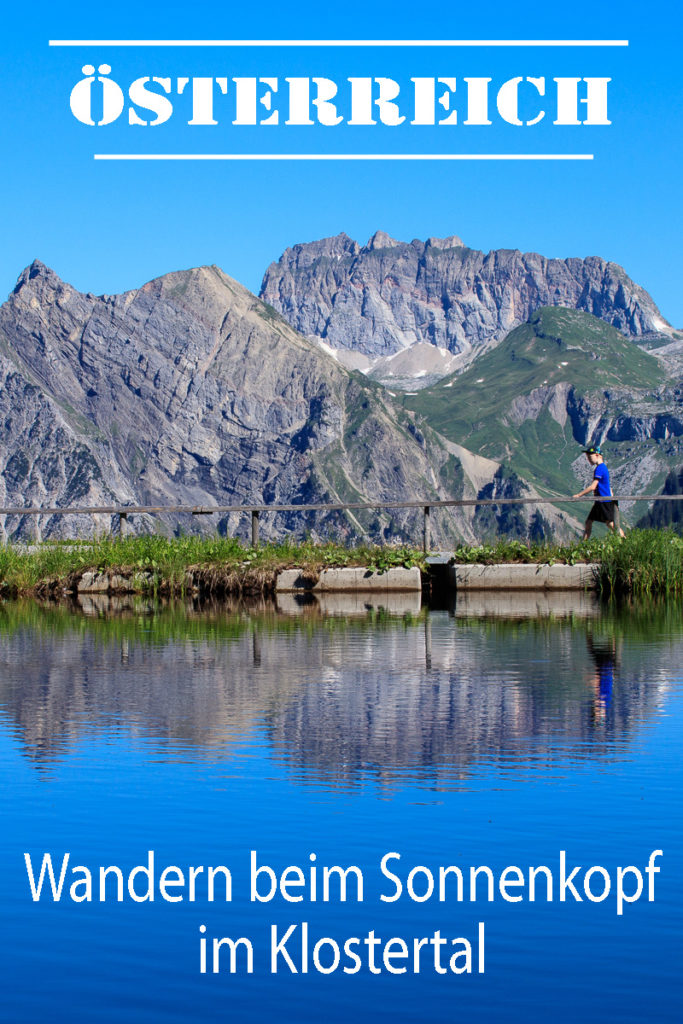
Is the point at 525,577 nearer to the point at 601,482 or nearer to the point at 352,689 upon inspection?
the point at 601,482

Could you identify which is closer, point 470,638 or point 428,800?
point 428,800

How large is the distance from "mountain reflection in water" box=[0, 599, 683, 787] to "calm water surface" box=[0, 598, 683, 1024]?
0.13 ft

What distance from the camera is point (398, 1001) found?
176 inches

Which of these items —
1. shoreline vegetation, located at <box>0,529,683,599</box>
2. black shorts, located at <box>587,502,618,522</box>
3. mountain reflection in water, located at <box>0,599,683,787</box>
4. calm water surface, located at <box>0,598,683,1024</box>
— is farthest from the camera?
black shorts, located at <box>587,502,618,522</box>

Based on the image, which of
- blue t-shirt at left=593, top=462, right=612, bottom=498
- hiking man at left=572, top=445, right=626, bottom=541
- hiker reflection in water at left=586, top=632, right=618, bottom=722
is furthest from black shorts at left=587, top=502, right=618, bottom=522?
hiker reflection in water at left=586, top=632, right=618, bottom=722

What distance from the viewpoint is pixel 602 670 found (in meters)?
11.6

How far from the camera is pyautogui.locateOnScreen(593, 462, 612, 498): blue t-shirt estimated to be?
24.0m

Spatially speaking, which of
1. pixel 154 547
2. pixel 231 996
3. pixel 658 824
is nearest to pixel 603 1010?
pixel 231 996

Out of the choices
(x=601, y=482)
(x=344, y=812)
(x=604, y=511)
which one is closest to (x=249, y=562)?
(x=604, y=511)

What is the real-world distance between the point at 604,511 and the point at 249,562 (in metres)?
6.56

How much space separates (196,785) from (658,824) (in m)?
2.52

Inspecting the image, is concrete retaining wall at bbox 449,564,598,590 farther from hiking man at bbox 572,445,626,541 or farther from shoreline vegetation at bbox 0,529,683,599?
hiking man at bbox 572,445,626,541

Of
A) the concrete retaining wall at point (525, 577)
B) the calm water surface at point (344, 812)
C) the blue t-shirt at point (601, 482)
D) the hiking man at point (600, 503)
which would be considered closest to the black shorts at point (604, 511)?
the hiking man at point (600, 503)

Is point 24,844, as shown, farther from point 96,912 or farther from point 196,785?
point 196,785
